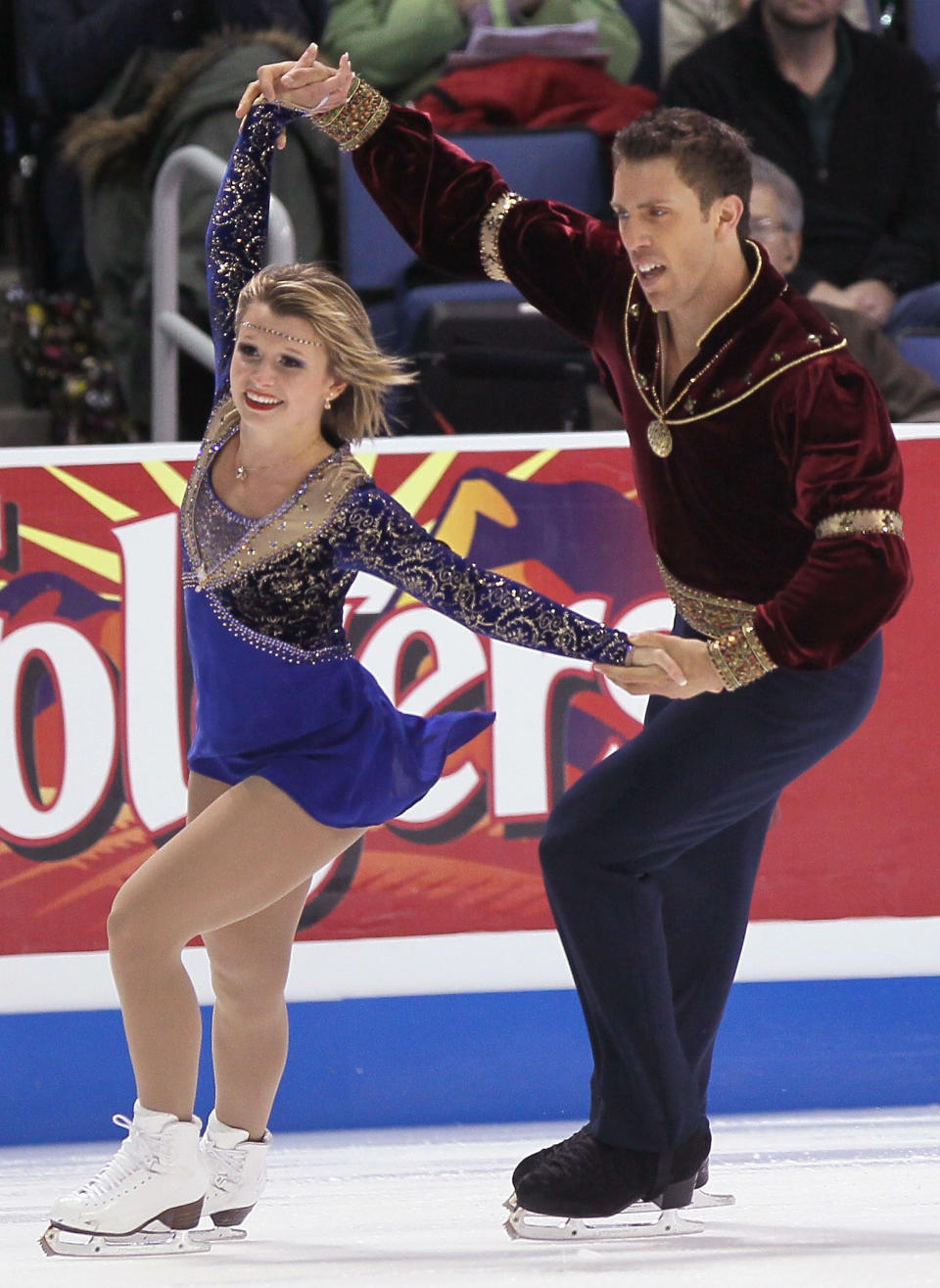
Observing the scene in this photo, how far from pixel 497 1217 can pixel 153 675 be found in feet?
3.73

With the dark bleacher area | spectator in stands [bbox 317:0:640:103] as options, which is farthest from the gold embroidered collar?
spectator in stands [bbox 317:0:640:103]

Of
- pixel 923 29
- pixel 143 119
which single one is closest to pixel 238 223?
pixel 143 119

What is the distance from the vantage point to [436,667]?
3.22 metres

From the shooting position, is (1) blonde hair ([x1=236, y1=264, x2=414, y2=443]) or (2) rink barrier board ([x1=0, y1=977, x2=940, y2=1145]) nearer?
(1) blonde hair ([x1=236, y1=264, x2=414, y2=443])

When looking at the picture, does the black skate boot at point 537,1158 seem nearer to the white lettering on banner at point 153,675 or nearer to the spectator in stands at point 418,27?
the white lettering on banner at point 153,675

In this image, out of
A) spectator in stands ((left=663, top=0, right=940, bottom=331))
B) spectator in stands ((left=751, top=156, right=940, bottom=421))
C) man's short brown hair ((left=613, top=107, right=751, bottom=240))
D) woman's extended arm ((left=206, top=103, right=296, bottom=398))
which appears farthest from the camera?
spectator in stands ((left=663, top=0, right=940, bottom=331))

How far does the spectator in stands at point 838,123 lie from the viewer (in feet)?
15.5

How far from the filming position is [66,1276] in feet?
7.28

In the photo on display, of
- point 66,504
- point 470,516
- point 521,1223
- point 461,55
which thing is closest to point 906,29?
point 461,55

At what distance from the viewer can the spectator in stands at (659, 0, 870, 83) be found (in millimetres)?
5113

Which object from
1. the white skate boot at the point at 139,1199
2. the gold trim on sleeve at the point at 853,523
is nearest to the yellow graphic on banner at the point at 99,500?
the white skate boot at the point at 139,1199

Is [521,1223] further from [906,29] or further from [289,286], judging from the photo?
[906,29]

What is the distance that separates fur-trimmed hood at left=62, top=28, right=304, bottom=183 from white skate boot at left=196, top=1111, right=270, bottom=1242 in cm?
291

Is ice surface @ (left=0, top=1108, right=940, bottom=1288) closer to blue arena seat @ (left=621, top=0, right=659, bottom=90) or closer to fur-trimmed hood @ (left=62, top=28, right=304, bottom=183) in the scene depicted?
fur-trimmed hood @ (left=62, top=28, right=304, bottom=183)
